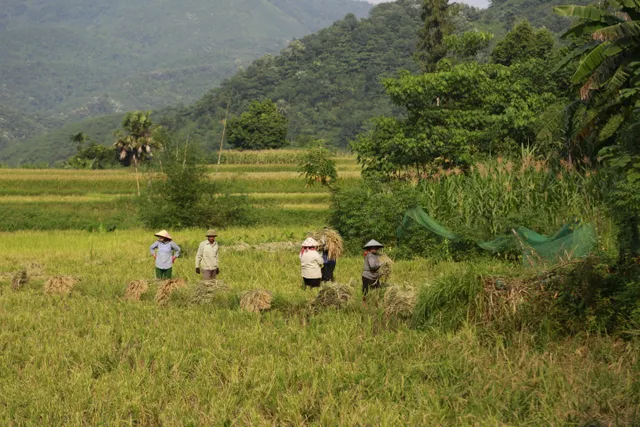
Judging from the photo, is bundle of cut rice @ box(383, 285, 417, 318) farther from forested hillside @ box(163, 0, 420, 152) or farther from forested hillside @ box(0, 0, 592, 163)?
forested hillside @ box(163, 0, 420, 152)

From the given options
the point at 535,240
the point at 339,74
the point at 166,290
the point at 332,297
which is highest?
the point at 339,74

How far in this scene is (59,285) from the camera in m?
14.3

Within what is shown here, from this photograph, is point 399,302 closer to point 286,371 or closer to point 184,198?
point 286,371

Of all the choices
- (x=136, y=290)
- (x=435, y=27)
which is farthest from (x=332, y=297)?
A: (x=435, y=27)

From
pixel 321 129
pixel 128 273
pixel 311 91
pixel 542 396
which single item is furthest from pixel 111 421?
pixel 311 91

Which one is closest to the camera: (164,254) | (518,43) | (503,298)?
(503,298)

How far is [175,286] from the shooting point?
13156mm

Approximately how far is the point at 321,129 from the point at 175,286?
116683 millimetres

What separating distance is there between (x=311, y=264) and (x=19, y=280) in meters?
6.21

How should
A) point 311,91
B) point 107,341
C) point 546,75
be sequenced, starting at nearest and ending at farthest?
point 107,341 → point 546,75 → point 311,91

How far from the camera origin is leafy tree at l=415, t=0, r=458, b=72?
64.1 metres

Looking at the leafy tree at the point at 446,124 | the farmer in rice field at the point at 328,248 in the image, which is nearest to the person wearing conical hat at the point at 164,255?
the farmer in rice field at the point at 328,248

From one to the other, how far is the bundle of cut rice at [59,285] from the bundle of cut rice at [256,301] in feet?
13.5

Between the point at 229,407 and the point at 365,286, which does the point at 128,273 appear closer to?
the point at 365,286
